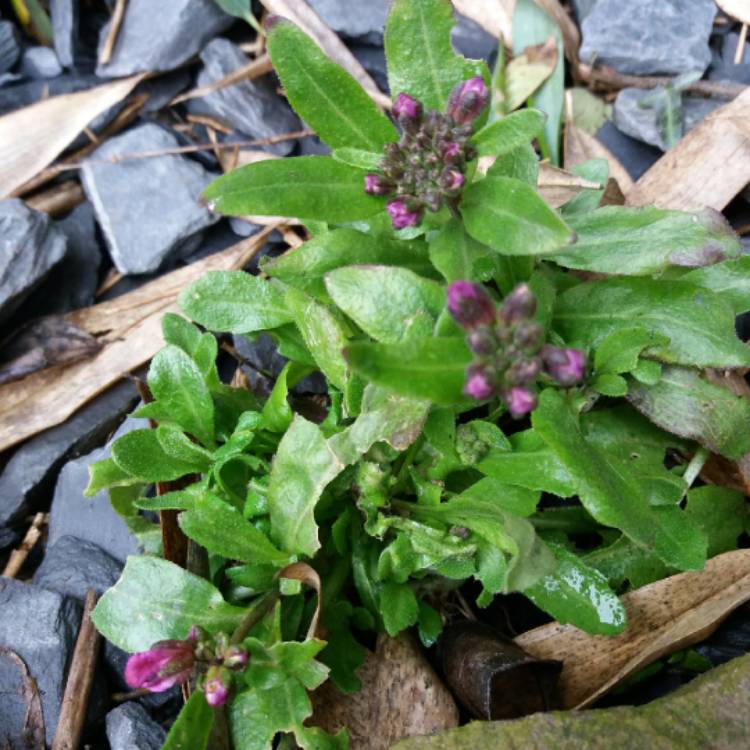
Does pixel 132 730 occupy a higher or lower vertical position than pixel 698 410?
lower

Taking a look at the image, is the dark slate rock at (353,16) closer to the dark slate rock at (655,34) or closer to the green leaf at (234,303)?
the dark slate rock at (655,34)

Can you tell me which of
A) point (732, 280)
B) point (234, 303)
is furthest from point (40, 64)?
point (732, 280)

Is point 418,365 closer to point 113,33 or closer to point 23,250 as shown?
point 23,250

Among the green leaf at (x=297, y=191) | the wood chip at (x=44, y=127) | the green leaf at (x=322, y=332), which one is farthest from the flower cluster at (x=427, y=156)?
the wood chip at (x=44, y=127)

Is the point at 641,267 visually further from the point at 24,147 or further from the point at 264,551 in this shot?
the point at 24,147

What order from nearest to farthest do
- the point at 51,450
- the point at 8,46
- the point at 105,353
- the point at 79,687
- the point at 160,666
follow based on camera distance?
the point at 160,666, the point at 79,687, the point at 51,450, the point at 105,353, the point at 8,46
